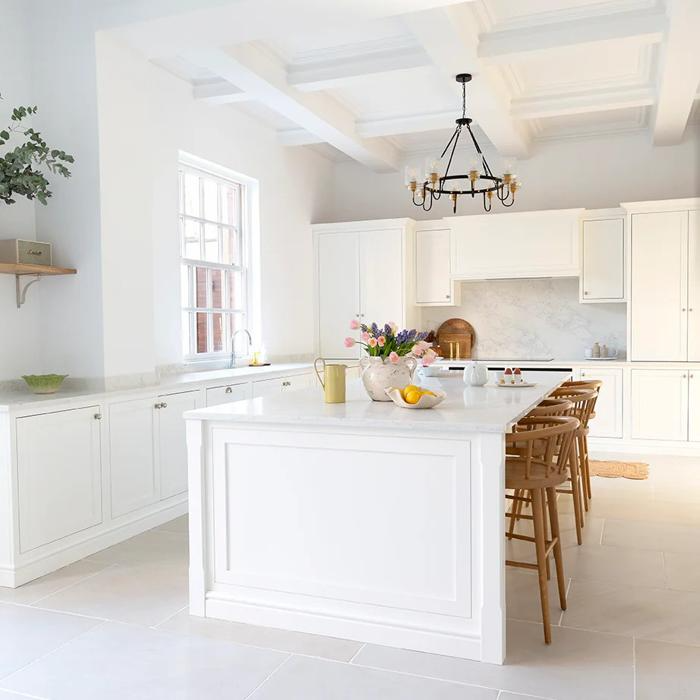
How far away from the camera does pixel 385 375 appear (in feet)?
10.8

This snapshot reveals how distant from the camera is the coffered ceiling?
400cm

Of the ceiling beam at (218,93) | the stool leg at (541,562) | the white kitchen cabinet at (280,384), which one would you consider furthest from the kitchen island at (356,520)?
the ceiling beam at (218,93)

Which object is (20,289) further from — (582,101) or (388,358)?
(582,101)

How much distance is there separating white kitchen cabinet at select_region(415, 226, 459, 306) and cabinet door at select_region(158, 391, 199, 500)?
133 inches

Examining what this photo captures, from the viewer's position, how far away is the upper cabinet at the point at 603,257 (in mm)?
6688

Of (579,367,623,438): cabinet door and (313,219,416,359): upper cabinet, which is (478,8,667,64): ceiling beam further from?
(579,367,623,438): cabinet door

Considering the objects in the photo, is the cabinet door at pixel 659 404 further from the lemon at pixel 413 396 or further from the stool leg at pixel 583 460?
the lemon at pixel 413 396

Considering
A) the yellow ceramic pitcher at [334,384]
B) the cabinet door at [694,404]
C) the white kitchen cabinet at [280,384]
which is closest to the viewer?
the yellow ceramic pitcher at [334,384]

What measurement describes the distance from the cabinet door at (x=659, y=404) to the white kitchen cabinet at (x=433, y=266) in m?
2.01

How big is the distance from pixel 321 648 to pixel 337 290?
5110 mm

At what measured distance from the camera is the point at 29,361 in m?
4.22

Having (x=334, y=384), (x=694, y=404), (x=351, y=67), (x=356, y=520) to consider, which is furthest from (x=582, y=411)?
(x=351, y=67)

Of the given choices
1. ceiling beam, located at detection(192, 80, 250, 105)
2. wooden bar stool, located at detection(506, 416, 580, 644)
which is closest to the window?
ceiling beam, located at detection(192, 80, 250, 105)

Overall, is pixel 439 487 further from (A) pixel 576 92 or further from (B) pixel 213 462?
(A) pixel 576 92
